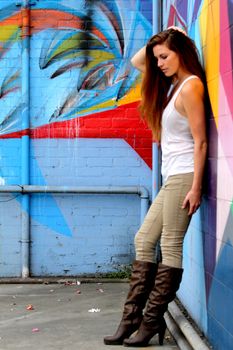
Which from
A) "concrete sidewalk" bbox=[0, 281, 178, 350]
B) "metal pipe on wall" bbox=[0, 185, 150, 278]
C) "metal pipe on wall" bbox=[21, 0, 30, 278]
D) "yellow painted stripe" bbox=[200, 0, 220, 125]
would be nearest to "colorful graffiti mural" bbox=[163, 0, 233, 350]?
"yellow painted stripe" bbox=[200, 0, 220, 125]

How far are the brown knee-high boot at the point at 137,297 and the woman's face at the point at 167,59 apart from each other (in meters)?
1.24

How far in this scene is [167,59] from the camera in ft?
12.0

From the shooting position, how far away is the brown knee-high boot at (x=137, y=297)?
3.80 meters

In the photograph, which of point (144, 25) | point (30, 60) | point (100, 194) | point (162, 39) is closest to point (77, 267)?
point (100, 194)

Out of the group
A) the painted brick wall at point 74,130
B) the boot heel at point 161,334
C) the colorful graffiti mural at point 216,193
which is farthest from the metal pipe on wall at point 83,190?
the boot heel at point 161,334

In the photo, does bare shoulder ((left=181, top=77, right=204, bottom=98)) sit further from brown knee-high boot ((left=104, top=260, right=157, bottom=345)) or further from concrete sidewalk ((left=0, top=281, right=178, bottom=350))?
concrete sidewalk ((left=0, top=281, right=178, bottom=350))

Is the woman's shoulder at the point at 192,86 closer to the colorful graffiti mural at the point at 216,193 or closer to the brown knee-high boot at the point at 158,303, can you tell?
the colorful graffiti mural at the point at 216,193

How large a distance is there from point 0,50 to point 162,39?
2.68 meters

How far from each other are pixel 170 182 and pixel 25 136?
8.41ft

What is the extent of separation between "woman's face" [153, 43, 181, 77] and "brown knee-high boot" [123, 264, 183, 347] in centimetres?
123

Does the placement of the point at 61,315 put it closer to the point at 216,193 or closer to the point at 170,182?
the point at 170,182

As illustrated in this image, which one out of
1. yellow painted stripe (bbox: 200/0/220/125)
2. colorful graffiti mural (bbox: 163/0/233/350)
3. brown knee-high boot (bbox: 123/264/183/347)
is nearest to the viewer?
colorful graffiti mural (bbox: 163/0/233/350)

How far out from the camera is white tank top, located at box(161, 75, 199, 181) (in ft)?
11.8

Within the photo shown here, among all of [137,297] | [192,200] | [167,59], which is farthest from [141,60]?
[137,297]
